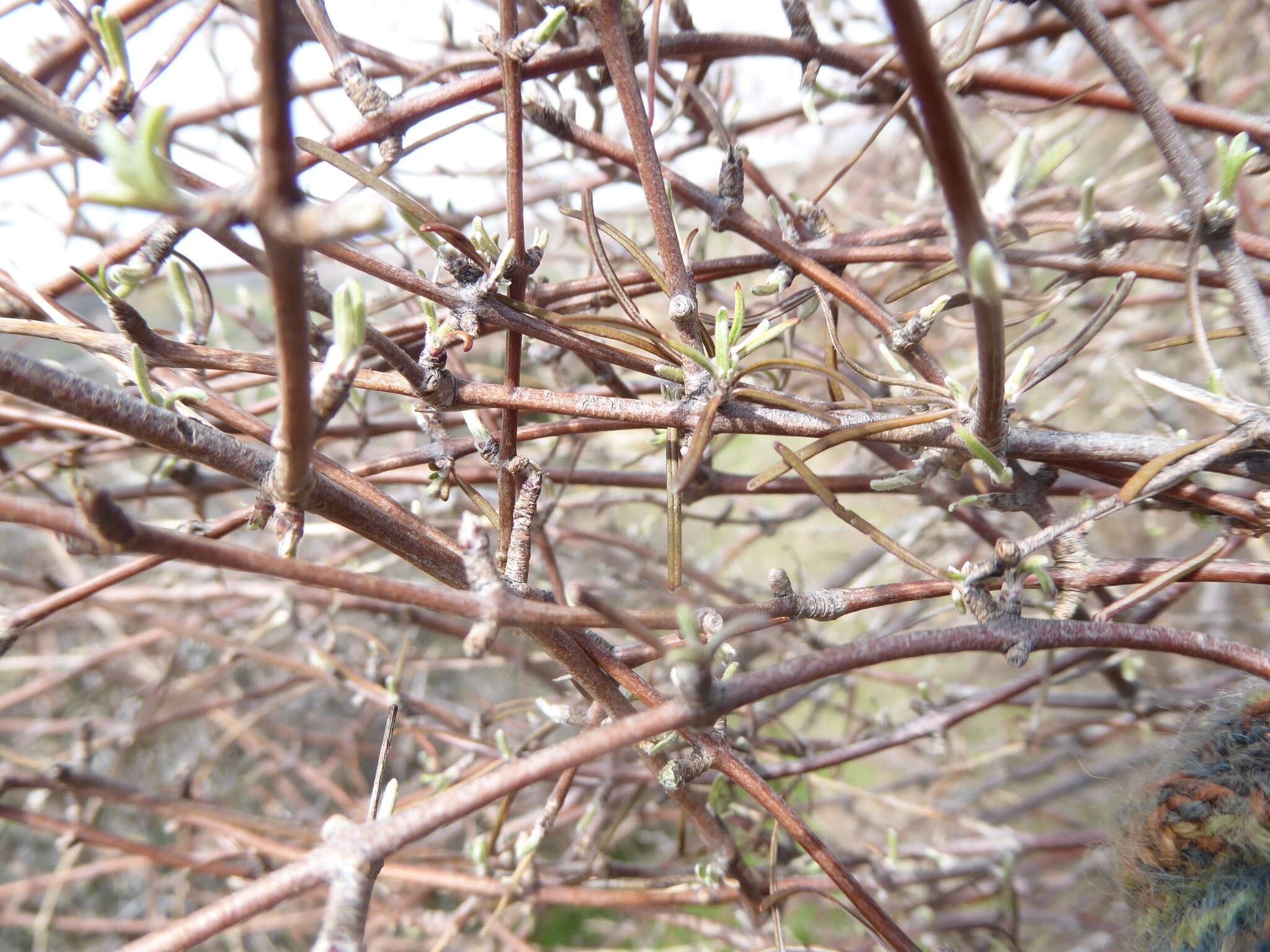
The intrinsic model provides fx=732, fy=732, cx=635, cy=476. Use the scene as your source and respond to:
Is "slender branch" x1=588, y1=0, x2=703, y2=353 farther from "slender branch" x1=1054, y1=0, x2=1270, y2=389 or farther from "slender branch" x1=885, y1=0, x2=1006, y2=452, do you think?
"slender branch" x1=1054, y1=0, x2=1270, y2=389

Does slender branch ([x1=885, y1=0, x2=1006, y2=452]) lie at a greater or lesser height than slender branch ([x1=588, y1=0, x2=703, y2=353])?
lesser

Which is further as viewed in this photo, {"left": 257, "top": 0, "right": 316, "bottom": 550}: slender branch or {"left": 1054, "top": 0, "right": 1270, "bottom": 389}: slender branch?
{"left": 1054, "top": 0, "right": 1270, "bottom": 389}: slender branch

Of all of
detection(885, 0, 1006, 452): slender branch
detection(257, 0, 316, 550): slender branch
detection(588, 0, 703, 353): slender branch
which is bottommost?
detection(257, 0, 316, 550): slender branch

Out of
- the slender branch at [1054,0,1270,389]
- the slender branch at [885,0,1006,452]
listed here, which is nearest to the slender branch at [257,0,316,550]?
the slender branch at [885,0,1006,452]

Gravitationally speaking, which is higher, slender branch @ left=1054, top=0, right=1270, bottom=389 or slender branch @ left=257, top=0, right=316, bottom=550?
slender branch @ left=1054, top=0, right=1270, bottom=389

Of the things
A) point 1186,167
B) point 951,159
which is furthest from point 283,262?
point 1186,167

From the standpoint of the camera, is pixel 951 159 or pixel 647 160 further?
pixel 647 160

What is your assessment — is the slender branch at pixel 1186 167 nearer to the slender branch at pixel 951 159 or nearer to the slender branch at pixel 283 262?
the slender branch at pixel 951 159

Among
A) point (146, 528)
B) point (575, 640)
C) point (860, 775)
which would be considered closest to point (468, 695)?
point (860, 775)

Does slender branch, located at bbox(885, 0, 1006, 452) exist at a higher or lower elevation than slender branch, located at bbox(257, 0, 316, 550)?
higher

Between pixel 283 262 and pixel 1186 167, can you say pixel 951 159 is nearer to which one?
pixel 283 262

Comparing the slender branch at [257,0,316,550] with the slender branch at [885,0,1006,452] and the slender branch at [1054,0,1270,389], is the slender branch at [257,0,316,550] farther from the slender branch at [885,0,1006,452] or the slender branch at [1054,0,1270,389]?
the slender branch at [1054,0,1270,389]
